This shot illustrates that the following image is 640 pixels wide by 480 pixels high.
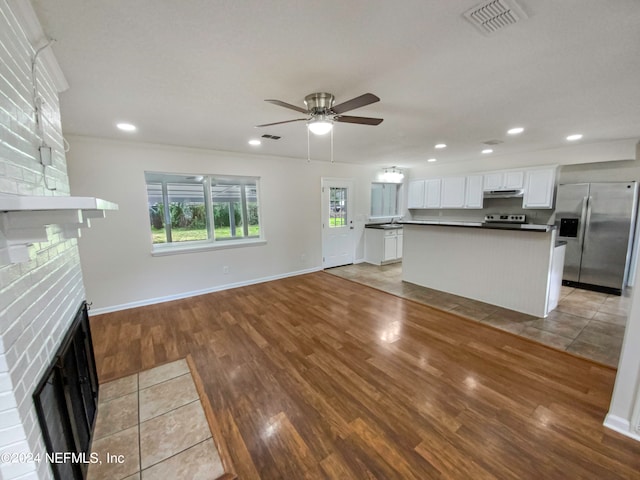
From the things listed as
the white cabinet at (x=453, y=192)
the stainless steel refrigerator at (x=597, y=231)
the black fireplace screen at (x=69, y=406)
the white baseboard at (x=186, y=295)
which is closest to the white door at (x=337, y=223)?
the white baseboard at (x=186, y=295)

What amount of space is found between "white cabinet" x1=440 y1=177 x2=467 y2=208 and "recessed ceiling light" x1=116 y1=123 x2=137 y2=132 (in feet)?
19.8

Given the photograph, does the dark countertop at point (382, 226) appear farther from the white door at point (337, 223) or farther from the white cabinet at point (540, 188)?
the white cabinet at point (540, 188)

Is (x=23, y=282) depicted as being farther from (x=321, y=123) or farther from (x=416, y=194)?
(x=416, y=194)

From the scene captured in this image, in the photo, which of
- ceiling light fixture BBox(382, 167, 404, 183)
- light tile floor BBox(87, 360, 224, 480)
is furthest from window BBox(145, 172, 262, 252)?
ceiling light fixture BBox(382, 167, 404, 183)

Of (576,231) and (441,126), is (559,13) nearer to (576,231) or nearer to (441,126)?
(441,126)

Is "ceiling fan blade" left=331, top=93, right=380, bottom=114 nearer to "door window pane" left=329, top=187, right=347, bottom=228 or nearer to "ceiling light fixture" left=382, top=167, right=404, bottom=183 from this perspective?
"door window pane" left=329, top=187, right=347, bottom=228

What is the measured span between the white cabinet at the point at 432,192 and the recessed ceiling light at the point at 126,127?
19.8 feet

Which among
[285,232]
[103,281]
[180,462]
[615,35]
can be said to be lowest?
[180,462]

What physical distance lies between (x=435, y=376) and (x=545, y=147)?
4.64m

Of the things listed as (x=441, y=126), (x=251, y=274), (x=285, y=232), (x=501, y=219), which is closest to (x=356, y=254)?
(x=285, y=232)

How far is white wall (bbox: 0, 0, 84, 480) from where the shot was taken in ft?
2.69

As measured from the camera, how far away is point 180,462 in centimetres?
153

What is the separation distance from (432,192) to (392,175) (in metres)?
1.08

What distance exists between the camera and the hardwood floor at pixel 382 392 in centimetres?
150
